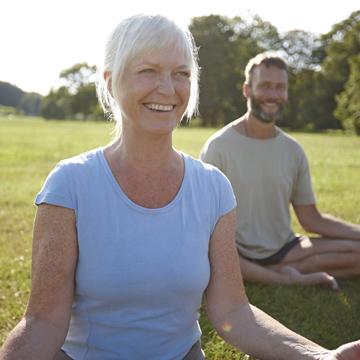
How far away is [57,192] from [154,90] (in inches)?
22.7

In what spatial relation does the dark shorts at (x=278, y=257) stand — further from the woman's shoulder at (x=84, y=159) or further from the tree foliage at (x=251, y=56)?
the tree foliage at (x=251, y=56)

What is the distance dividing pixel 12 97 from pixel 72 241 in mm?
144450

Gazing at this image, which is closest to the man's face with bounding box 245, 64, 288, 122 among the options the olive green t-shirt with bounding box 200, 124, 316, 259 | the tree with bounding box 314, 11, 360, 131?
the olive green t-shirt with bounding box 200, 124, 316, 259

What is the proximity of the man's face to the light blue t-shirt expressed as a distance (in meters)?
2.83

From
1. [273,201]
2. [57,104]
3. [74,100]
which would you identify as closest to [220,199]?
[273,201]

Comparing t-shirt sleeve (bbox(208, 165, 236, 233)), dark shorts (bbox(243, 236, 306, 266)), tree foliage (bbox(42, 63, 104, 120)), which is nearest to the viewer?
t-shirt sleeve (bbox(208, 165, 236, 233))

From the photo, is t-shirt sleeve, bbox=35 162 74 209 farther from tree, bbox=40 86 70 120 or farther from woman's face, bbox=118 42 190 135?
tree, bbox=40 86 70 120

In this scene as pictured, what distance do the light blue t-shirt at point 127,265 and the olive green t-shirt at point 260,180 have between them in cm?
242

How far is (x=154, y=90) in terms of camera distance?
6.42 feet

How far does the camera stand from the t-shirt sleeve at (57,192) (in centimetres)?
181

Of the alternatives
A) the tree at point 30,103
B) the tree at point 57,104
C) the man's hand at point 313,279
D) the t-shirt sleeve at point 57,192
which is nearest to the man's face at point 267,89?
the man's hand at point 313,279

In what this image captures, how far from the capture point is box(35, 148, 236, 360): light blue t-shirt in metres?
1.86

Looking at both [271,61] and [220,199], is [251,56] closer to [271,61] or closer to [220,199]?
[271,61]

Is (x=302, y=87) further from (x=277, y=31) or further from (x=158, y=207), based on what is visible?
(x=158, y=207)
